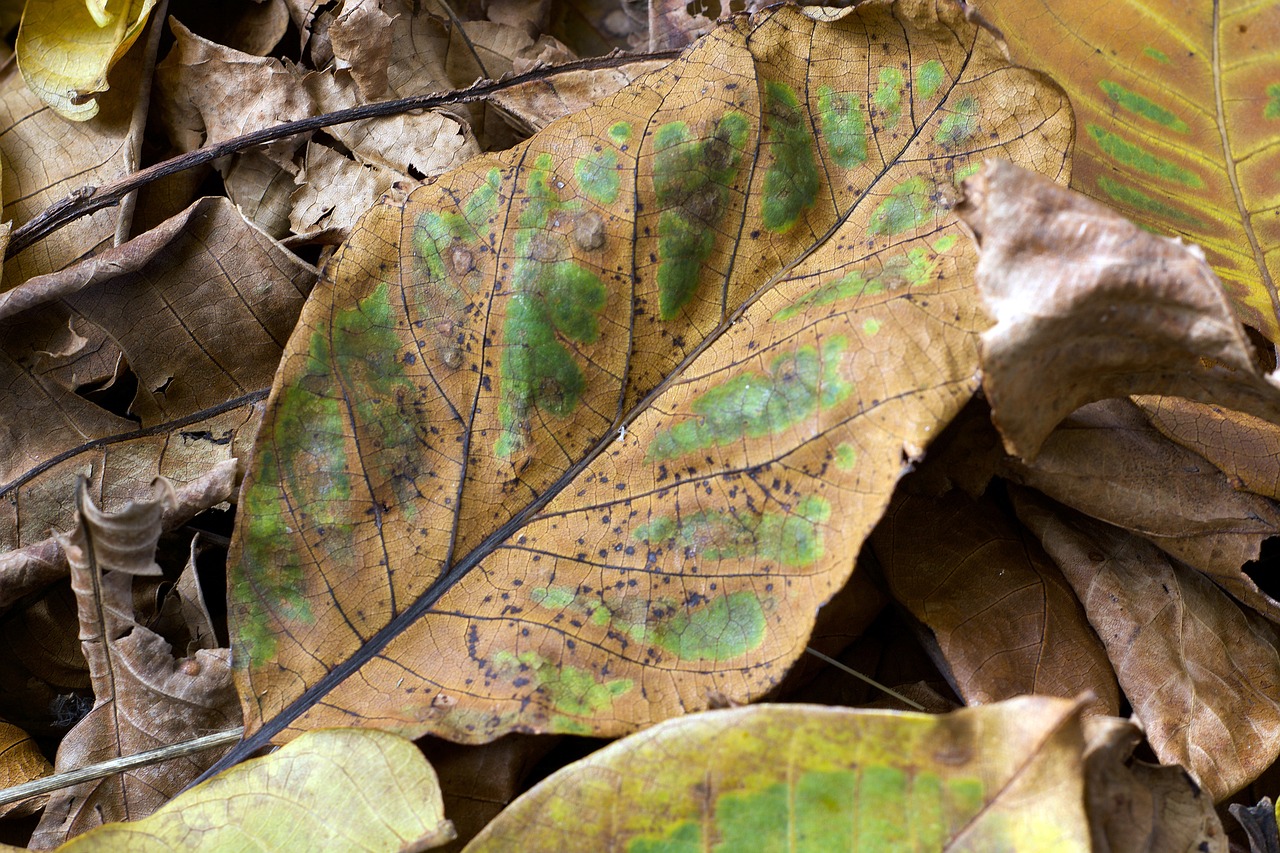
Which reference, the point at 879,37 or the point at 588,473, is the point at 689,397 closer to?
the point at 588,473

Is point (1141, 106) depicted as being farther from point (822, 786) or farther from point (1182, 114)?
point (822, 786)

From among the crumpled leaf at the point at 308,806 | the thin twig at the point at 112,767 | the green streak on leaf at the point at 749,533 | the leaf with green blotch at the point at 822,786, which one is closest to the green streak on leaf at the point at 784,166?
the green streak on leaf at the point at 749,533

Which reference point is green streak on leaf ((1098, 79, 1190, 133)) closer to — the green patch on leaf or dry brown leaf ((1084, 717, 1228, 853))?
dry brown leaf ((1084, 717, 1228, 853))

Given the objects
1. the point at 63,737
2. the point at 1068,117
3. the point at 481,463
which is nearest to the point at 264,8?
the point at 481,463

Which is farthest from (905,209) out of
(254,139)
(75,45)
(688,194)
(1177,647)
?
(75,45)

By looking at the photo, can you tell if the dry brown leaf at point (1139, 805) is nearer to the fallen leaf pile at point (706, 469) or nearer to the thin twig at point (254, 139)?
the fallen leaf pile at point (706, 469)

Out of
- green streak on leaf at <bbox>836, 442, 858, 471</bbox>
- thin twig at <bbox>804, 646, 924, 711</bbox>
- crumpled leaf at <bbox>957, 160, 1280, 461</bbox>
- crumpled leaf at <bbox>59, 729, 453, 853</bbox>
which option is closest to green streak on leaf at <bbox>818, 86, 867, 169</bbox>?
crumpled leaf at <bbox>957, 160, 1280, 461</bbox>
